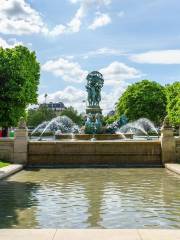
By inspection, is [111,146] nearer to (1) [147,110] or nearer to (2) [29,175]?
(2) [29,175]

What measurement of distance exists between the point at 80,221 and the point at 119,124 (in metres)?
35.1

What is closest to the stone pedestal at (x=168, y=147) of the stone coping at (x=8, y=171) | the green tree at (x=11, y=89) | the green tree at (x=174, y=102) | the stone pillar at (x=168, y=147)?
the stone pillar at (x=168, y=147)

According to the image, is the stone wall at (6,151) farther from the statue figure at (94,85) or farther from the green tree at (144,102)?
the green tree at (144,102)

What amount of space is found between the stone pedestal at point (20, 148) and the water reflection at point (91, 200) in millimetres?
5473

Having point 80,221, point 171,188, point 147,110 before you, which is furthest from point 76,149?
point 147,110

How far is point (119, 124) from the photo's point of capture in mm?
45969

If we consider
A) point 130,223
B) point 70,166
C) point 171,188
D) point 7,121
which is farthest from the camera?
point 7,121

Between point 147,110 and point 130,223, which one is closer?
point 130,223

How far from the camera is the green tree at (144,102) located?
88.6 metres

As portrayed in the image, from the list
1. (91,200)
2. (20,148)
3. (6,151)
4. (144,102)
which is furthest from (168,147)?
(144,102)
